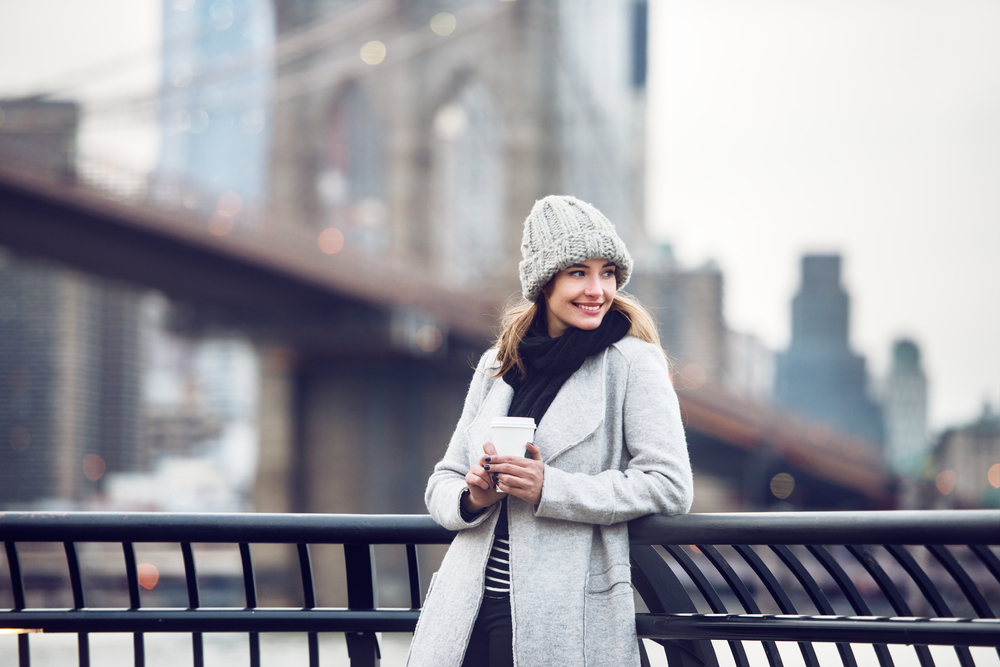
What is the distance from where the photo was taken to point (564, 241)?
2.04 m

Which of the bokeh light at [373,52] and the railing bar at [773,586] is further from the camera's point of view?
the bokeh light at [373,52]

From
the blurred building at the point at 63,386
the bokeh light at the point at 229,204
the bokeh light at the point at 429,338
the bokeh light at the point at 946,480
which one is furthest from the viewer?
the blurred building at the point at 63,386

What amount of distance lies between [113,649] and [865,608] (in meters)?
16.1

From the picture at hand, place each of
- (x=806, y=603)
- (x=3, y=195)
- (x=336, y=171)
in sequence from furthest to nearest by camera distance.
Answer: (x=336, y=171)
(x=806, y=603)
(x=3, y=195)

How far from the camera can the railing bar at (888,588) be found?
1992 millimetres

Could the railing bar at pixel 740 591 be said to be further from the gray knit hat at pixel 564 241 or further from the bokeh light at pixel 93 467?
the bokeh light at pixel 93 467

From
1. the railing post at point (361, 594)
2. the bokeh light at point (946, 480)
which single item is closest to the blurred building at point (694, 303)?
the bokeh light at point (946, 480)

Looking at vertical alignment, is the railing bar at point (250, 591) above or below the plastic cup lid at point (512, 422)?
below

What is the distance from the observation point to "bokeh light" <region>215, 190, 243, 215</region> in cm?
1773

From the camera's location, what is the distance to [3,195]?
17.3 m

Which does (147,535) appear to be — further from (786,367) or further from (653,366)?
(786,367)

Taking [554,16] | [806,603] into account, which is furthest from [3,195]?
[806,603]

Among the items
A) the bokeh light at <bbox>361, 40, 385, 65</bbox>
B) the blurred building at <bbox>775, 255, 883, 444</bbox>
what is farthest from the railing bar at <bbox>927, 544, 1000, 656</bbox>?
the blurred building at <bbox>775, 255, 883, 444</bbox>

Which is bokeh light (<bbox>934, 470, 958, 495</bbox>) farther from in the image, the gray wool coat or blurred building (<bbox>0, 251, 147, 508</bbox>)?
blurred building (<bbox>0, 251, 147, 508</bbox>)
